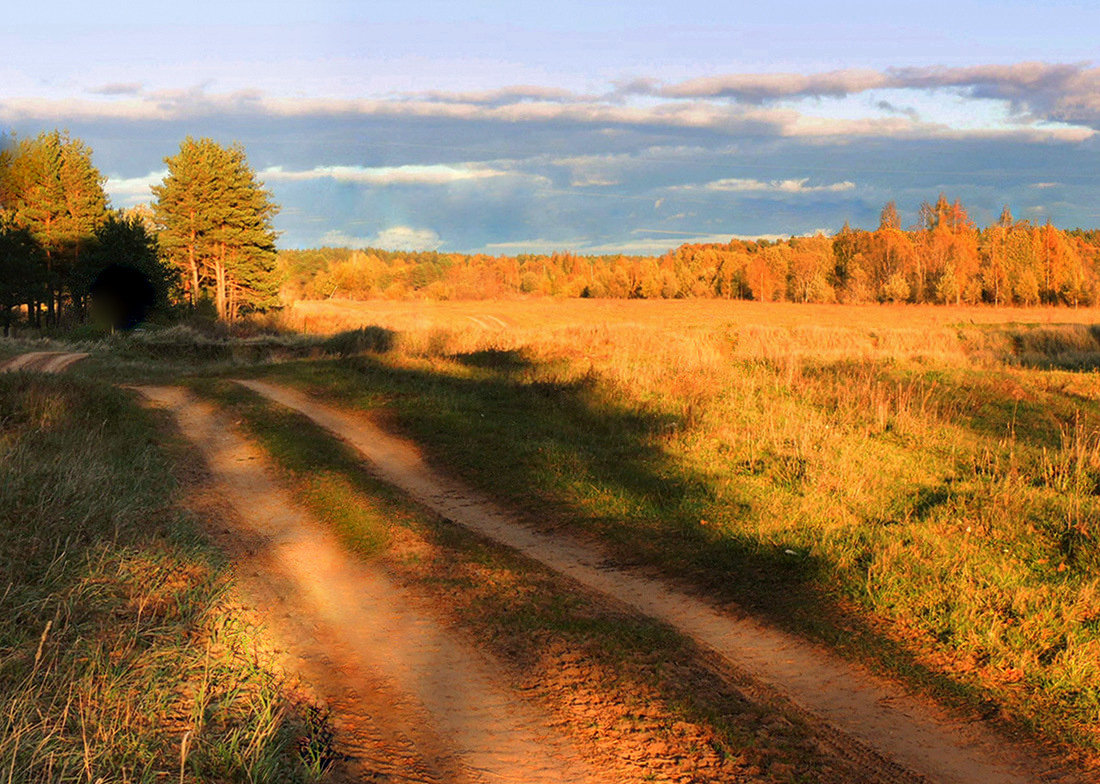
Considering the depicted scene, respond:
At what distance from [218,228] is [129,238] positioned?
633 cm

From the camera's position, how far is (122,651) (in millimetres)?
5109

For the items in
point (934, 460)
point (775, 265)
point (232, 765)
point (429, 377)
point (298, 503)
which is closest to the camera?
point (232, 765)

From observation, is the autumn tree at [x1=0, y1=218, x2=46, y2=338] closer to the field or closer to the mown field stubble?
the mown field stubble

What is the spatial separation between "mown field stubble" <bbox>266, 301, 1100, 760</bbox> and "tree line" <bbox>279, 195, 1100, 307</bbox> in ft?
146

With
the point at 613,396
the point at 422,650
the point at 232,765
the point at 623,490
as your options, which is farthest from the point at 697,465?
the point at 232,765

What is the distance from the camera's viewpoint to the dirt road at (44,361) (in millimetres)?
26031

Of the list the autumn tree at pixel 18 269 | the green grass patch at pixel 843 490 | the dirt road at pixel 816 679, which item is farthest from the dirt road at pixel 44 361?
the dirt road at pixel 816 679

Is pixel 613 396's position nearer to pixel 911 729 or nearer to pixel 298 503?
pixel 298 503

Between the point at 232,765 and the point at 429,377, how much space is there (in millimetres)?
14570

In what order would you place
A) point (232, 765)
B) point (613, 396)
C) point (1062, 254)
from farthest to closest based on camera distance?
point (1062, 254) < point (613, 396) < point (232, 765)

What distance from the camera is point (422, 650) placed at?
580 cm

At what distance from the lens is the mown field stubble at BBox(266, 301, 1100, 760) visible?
589 cm

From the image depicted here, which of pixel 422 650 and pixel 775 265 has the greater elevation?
pixel 775 265

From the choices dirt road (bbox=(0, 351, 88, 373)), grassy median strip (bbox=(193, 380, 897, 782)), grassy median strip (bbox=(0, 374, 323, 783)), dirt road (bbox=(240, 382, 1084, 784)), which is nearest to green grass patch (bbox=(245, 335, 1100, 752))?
dirt road (bbox=(240, 382, 1084, 784))
